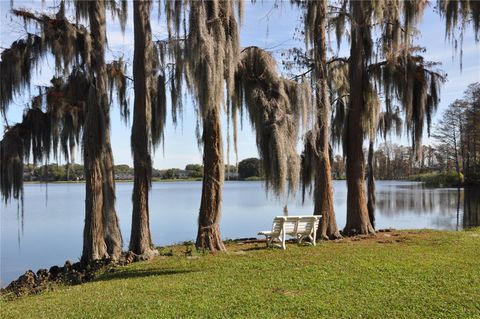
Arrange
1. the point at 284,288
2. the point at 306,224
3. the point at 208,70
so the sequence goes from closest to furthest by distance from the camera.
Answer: the point at 284,288, the point at 208,70, the point at 306,224

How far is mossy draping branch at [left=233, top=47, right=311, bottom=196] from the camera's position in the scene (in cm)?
862

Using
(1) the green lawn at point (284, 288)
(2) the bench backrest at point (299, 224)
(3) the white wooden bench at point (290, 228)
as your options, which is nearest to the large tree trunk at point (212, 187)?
(1) the green lawn at point (284, 288)

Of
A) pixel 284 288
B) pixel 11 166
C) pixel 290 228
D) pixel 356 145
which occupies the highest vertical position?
pixel 356 145

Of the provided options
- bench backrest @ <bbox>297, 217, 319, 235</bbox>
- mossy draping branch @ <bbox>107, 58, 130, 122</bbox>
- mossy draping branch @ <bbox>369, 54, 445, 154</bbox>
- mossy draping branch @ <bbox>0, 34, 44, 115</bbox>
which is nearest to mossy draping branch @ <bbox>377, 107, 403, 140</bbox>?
mossy draping branch @ <bbox>369, 54, 445, 154</bbox>

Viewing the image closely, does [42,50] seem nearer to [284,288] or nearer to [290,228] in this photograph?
[290,228]

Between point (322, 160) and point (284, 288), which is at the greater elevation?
point (322, 160)

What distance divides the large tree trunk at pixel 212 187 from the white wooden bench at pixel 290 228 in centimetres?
117

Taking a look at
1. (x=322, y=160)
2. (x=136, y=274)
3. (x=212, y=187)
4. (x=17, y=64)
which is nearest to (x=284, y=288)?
(x=136, y=274)

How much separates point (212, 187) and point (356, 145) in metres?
5.12

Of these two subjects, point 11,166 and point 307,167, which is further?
point 307,167

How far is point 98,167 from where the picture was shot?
402 inches

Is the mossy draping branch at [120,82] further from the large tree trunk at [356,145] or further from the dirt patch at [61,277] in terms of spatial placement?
the large tree trunk at [356,145]

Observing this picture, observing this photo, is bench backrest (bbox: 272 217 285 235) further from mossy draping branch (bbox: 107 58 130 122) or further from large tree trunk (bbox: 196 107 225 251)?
mossy draping branch (bbox: 107 58 130 122)

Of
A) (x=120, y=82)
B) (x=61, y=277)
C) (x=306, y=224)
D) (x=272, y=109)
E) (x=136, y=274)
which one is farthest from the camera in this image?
(x=120, y=82)
